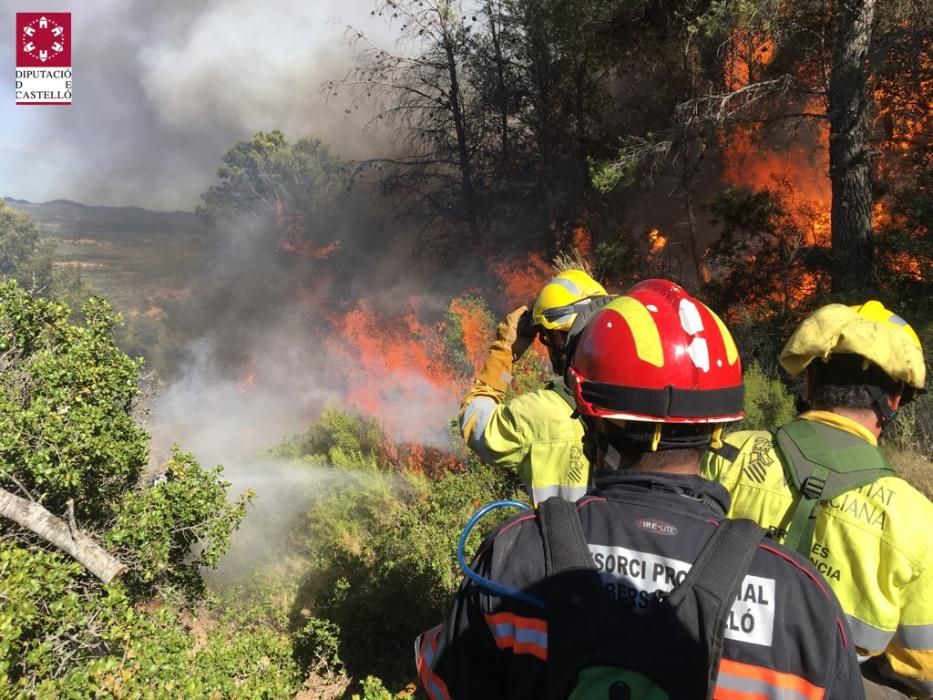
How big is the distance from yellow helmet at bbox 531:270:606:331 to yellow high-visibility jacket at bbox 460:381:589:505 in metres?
0.33

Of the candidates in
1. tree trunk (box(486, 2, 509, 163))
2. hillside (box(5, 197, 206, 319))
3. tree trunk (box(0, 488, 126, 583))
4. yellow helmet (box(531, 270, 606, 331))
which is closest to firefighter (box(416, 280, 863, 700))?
yellow helmet (box(531, 270, 606, 331))

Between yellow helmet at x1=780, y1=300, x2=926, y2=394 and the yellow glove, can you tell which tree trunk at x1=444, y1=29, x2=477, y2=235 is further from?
yellow helmet at x1=780, y1=300, x2=926, y2=394

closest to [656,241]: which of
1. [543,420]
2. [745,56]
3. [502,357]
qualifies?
[745,56]

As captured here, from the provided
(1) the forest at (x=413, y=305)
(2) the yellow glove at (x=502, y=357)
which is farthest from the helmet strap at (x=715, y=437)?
(1) the forest at (x=413, y=305)

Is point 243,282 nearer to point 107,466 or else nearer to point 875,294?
point 107,466

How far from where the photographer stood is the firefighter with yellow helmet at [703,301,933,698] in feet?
5.25

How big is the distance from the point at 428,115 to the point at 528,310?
1440 cm

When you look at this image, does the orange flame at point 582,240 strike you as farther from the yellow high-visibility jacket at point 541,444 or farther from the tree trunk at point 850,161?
the yellow high-visibility jacket at point 541,444

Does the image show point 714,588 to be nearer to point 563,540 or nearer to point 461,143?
point 563,540

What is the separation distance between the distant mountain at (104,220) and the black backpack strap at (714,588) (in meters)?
32.9

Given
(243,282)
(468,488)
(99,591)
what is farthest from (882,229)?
(243,282)

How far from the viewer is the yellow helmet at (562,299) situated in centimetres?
255

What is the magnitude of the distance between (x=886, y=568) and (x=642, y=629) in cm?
106

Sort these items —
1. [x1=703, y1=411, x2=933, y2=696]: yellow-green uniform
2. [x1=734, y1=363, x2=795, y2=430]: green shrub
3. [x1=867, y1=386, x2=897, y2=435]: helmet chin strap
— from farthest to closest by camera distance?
[x1=734, y1=363, x2=795, y2=430]: green shrub, [x1=867, y1=386, x2=897, y2=435]: helmet chin strap, [x1=703, y1=411, x2=933, y2=696]: yellow-green uniform
